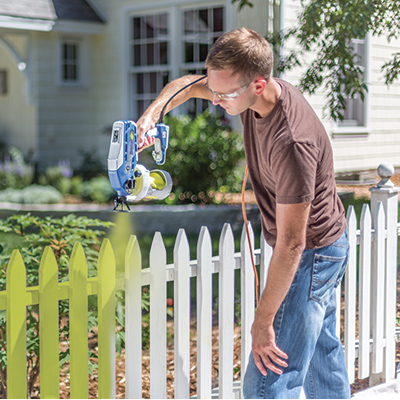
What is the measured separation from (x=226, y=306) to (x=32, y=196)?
630 centimetres

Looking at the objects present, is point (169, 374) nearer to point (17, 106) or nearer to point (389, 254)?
point (389, 254)

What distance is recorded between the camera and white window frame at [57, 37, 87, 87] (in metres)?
11.4

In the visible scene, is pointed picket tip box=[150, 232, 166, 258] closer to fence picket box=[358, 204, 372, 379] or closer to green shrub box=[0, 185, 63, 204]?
fence picket box=[358, 204, 372, 379]

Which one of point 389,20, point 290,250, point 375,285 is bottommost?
point 375,285

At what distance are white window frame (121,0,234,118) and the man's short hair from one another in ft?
24.6

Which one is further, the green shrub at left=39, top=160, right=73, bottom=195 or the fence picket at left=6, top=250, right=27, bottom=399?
the green shrub at left=39, top=160, right=73, bottom=195

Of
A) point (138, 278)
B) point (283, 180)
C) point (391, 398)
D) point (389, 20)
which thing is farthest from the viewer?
point (389, 20)

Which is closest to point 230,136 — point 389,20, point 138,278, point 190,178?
point 190,178

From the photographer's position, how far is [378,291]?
12.2 feet

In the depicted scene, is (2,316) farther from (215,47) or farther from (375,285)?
(375,285)

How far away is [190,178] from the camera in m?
8.30

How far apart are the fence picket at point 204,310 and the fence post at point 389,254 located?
4.25 feet

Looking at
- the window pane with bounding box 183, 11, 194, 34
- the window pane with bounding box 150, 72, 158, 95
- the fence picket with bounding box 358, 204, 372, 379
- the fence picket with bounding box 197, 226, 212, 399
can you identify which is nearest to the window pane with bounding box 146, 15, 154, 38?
the window pane with bounding box 150, 72, 158, 95

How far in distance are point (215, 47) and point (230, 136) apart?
639 cm
